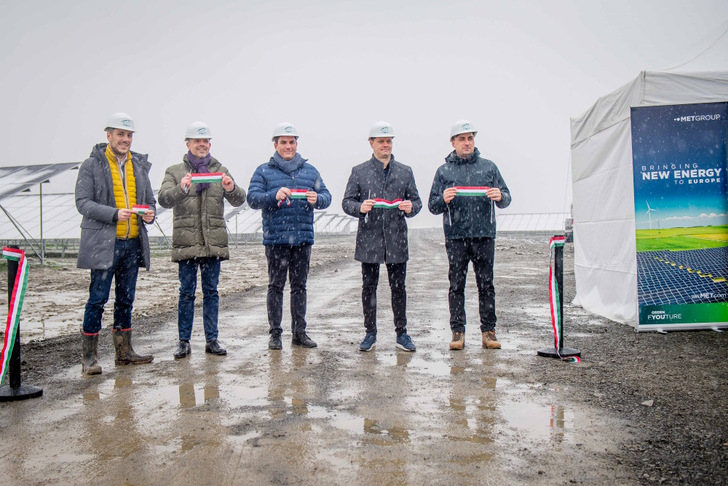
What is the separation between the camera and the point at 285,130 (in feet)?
18.7

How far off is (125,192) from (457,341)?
3403 millimetres

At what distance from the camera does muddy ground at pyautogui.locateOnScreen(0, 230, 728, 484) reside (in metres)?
2.61

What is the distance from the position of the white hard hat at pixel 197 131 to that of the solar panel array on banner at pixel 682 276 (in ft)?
15.8

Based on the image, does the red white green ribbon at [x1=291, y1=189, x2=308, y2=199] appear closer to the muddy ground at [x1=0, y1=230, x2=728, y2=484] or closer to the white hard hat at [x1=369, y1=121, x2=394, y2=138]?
the white hard hat at [x1=369, y1=121, x2=394, y2=138]

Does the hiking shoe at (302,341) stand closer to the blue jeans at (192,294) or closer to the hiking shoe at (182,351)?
the blue jeans at (192,294)

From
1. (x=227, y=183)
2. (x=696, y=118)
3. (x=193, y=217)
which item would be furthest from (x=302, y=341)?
(x=696, y=118)

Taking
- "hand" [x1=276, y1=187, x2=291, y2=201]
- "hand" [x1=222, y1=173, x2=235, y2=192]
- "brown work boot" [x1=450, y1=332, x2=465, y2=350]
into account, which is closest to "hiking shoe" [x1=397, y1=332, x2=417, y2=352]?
"brown work boot" [x1=450, y1=332, x2=465, y2=350]

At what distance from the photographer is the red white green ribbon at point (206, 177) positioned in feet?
17.2

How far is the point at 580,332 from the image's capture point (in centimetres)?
618

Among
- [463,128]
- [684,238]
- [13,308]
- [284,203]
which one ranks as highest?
[463,128]

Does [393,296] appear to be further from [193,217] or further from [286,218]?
[193,217]

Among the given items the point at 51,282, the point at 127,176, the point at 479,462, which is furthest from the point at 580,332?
the point at 51,282

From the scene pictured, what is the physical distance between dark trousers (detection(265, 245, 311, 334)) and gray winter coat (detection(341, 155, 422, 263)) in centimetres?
58

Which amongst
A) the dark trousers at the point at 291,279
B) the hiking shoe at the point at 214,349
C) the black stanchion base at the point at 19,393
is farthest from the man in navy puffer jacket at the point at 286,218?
the black stanchion base at the point at 19,393
